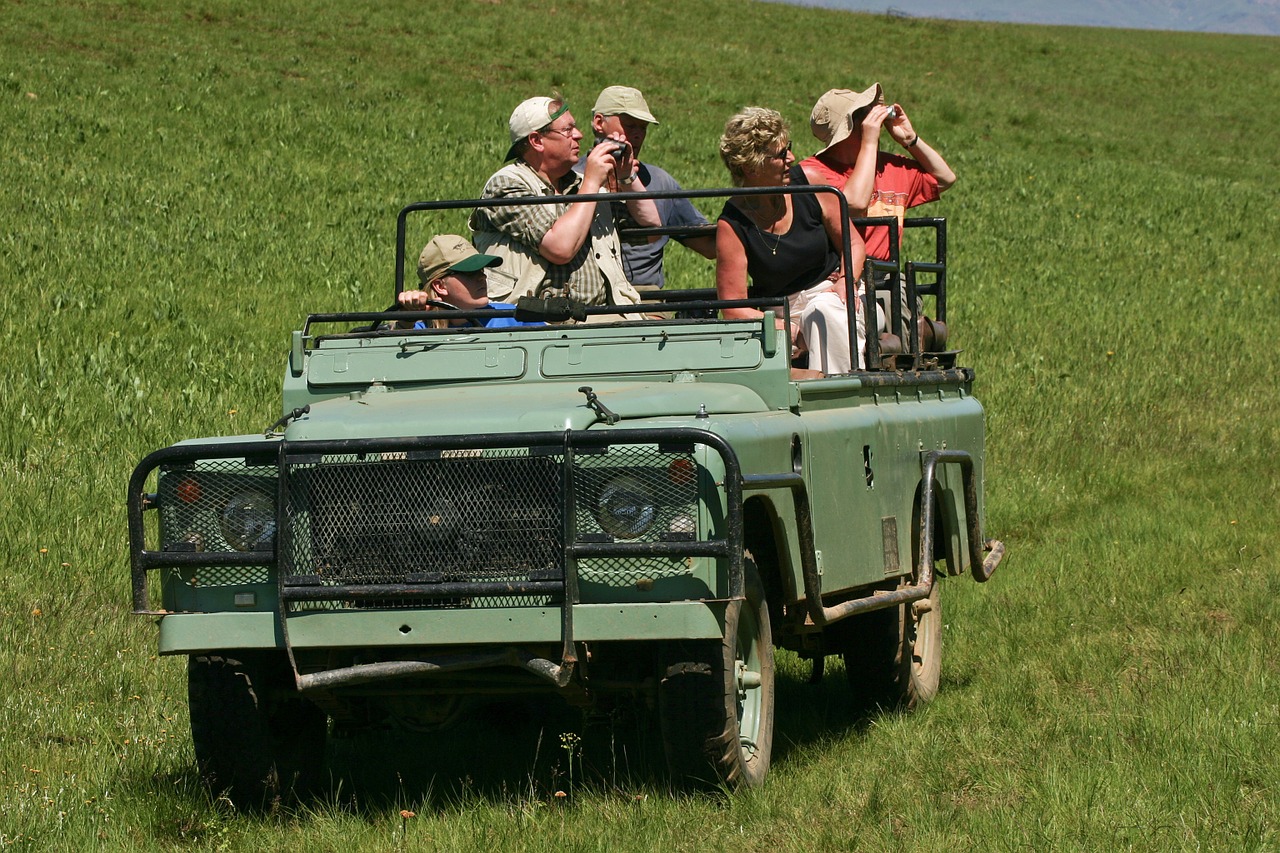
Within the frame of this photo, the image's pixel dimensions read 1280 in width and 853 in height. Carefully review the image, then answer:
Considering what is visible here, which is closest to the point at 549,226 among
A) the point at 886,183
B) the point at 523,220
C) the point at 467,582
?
the point at 523,220

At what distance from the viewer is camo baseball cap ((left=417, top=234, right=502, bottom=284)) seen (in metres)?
7.30

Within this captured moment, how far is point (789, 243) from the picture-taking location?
7.25 meters

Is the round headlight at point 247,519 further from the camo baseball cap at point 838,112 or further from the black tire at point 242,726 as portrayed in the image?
the camo baseball cap at point 838,112

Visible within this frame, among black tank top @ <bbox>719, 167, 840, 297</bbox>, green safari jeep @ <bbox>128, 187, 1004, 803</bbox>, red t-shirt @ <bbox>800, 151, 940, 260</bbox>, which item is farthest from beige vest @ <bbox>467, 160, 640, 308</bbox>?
green safari jeep @ <bbox>128, 187, 1004, 803</bbox>

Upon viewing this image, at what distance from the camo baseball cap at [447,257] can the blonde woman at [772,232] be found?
1.02 metres

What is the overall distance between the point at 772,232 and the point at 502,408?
89.2 inches

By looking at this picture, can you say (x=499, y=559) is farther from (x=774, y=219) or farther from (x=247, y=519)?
(x=774, y=219)

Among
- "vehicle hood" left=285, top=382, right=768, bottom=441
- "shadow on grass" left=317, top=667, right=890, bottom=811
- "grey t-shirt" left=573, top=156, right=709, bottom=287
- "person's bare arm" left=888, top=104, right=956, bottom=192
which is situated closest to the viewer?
"vehicle hood" left=285, top=382, right=768, bottom=441

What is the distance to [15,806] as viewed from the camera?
552 cm

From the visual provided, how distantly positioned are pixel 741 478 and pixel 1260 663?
3377 mm

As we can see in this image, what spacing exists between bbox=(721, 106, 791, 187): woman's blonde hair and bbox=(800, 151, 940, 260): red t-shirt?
29.8 inches

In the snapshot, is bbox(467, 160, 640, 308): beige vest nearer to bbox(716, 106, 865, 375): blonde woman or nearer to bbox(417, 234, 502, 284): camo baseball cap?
bbox(417, 234, 502, 284): camo baseball cap

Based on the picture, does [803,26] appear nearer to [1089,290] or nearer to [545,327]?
[1089,290]

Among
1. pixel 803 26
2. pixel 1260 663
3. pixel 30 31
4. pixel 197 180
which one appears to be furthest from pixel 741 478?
pixel 803 26
